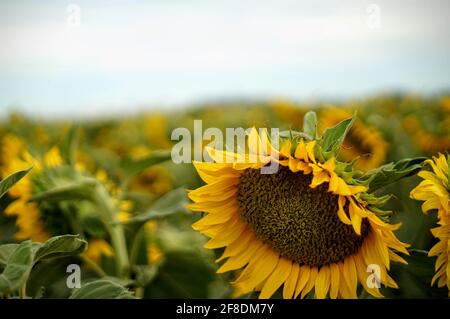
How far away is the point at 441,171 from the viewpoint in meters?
0.90

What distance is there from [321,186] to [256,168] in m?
0.11

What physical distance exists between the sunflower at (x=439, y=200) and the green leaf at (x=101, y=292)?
0.47m

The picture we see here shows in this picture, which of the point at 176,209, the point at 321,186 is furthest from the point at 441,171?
the point at 176,209

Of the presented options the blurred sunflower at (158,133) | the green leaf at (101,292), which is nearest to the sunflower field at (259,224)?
the green leaf at (101,292)

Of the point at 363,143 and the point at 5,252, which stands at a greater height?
the point at 363,143

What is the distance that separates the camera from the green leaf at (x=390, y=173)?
0.88 m

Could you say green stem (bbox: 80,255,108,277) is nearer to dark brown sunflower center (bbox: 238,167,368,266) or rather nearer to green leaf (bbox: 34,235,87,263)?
green leaf (bbox: 34,235,87,263)

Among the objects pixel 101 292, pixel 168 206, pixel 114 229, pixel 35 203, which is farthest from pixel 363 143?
pixel 101 292

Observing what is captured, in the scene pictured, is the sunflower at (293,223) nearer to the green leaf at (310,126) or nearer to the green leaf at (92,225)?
the green leaf at (310,126)

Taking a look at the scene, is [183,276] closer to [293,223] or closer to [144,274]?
[144,274]

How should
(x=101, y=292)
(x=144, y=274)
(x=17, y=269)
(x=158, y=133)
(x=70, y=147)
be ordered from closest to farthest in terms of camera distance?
(x=17, y=269) < (x=101, y=292) < (x=144, y=274) < (x=70, y=147) < (x=158, y=133)

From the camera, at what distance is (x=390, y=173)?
880mm

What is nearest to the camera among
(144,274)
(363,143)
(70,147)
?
(144,274)

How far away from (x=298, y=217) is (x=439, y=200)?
21cm
